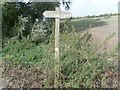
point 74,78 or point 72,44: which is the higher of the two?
point 72,44

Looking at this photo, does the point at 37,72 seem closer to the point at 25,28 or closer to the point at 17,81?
the point at 17,81

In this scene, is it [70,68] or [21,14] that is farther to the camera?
[21,14]

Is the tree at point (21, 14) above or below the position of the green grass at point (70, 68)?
above

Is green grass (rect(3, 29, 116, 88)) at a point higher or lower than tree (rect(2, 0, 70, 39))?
lower

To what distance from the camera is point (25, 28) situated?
684cm

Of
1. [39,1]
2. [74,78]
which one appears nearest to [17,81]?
[74,78]

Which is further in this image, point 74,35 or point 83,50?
point 74,35

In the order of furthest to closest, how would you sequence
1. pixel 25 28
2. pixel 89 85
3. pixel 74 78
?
pixel 25 28
pixel 74 78
pixel 89 85

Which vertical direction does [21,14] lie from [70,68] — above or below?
above

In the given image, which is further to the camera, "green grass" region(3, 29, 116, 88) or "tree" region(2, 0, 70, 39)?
"tree" region(2, 0, 70, 39)

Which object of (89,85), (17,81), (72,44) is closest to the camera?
(89,85)

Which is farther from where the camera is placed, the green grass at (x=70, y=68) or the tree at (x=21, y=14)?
the tree at (x=21, y=14)

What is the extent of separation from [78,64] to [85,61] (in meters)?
0.21

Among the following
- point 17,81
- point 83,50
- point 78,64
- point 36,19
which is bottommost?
point 17,81
